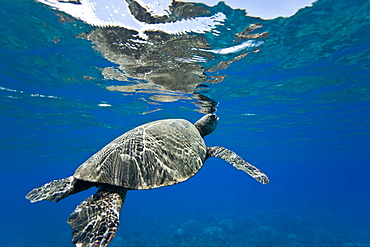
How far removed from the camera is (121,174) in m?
3.52

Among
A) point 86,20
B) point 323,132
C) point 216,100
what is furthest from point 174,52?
point 323,132

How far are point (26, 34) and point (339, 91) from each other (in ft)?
65.7

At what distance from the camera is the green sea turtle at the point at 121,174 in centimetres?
288

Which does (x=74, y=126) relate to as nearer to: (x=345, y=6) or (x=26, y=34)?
(x=26, y=34)

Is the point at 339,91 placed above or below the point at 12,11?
above

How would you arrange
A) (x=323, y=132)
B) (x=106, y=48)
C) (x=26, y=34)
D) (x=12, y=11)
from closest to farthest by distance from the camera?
(x=12, y=11)
(x=26, y=34)
(x=106, y=48)
(x=323, y=132)

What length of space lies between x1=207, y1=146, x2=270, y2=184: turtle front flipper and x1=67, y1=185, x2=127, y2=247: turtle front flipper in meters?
2.97

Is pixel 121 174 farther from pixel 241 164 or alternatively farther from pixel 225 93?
pixel 225 93

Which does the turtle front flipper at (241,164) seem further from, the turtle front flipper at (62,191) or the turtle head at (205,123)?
the turtle front flipper at (62,191)

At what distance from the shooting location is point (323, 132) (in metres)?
26.8

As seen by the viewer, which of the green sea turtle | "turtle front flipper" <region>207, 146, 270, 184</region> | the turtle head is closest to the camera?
the green sea turtle

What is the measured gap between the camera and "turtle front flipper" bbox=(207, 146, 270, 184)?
4.58m

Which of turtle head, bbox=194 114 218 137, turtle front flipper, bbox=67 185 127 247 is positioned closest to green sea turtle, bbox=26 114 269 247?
turtle front flipper, bbox=67 185 127 247

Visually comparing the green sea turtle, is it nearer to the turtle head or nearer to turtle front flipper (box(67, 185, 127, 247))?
turtle front flipper (box(67, 185, 127, 247))
